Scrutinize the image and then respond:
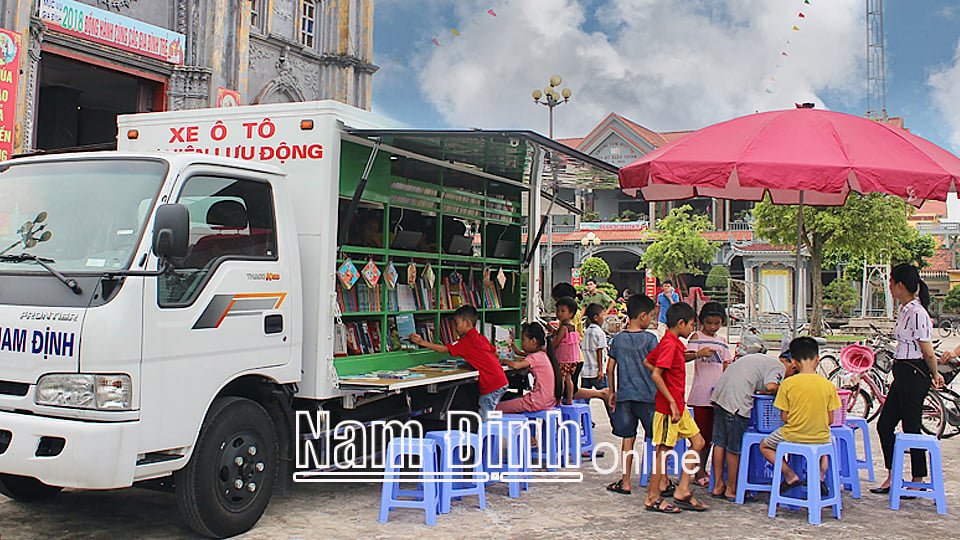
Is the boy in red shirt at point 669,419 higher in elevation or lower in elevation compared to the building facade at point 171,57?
lower

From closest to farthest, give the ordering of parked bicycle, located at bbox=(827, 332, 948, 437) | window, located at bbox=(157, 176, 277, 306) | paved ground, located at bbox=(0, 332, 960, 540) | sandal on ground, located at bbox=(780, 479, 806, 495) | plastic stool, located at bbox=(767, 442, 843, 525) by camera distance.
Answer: window, located at bbox=(157, 176, 277, 306) → paved ground, located at bbox=(0, 332, 960, 540) → plastic stool, located at bbox=(767, 442, 843, 525) → sandal on ground, located at bbox=(780, 479, 806, 495) → parked bicycle, located at bbox=(827, 332, 948, 437)

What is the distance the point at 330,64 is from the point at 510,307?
12.6m

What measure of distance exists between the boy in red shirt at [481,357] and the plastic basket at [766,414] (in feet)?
6.55

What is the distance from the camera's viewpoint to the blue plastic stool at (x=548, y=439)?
7.46m

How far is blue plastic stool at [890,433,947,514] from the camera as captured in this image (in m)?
6.55

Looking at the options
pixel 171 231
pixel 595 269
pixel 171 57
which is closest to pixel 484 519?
pixel 171 231

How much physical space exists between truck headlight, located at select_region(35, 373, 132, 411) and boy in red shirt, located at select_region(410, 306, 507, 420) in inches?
→ 118

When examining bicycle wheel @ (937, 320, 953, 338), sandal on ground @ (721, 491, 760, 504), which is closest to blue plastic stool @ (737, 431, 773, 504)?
sandal on ground @ (721, 491, 760, 504)

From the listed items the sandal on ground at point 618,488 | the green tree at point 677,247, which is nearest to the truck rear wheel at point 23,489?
the sandal on ground at point 618,488

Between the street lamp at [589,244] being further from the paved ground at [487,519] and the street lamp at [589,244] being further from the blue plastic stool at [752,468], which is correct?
the paved ground at [487,519]

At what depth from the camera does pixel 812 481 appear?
6090 millimetres

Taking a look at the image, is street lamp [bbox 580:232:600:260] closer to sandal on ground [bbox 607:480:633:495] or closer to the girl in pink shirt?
the girl in pink shirt

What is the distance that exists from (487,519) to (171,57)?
1251 cm

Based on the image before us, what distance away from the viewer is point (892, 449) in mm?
7000
